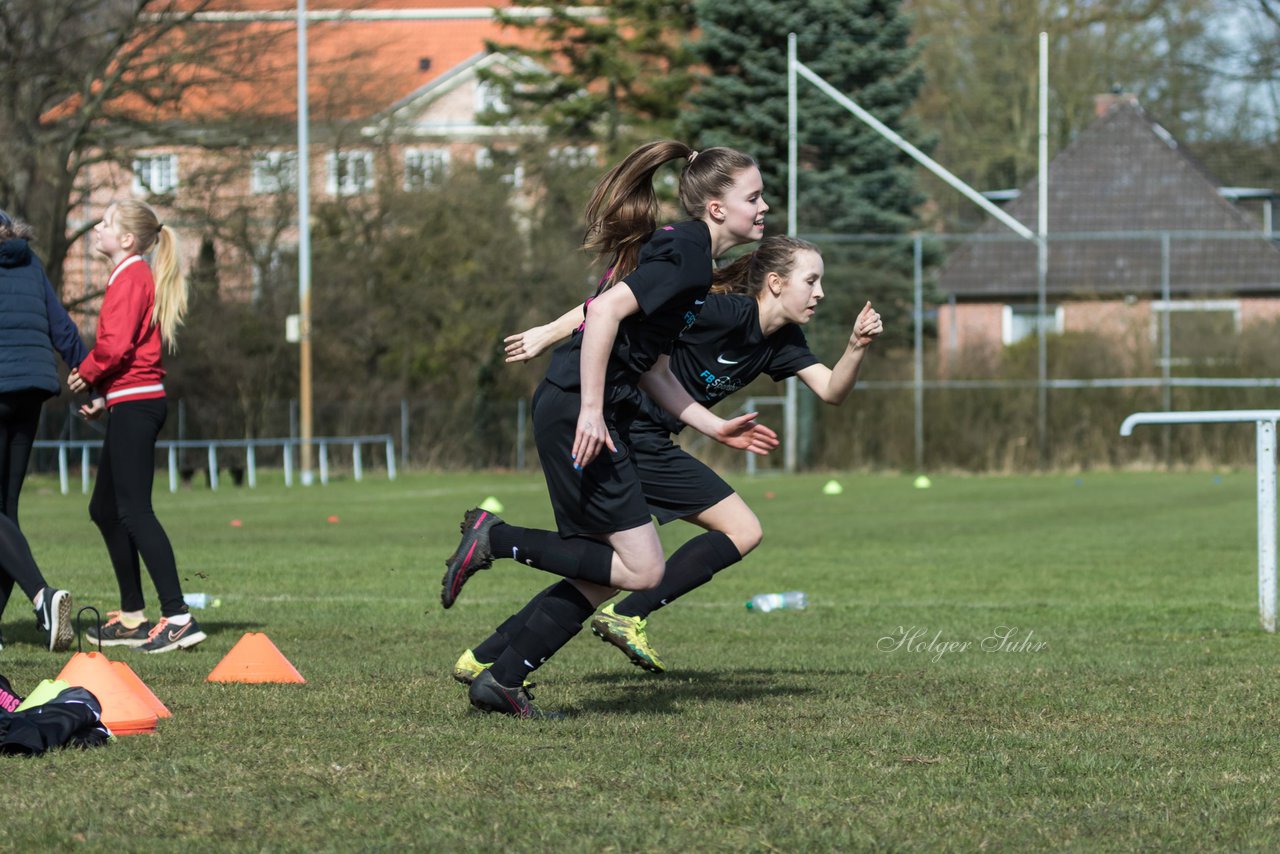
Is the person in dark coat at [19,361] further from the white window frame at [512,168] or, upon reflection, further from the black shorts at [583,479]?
the white window frame at [512,168]

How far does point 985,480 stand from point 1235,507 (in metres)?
8.01

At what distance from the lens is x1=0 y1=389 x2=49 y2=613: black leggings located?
6926 mm

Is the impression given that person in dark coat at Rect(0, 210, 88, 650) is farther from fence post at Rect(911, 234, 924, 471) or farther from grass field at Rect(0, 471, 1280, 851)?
fence post at Rect(911, 234, 924, 471)

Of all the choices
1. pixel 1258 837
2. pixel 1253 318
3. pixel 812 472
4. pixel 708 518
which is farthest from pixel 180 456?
pixel 1258 837

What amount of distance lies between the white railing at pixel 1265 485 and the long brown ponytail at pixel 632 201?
246cm

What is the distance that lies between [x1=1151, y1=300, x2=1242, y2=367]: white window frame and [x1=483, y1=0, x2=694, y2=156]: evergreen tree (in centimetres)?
1568

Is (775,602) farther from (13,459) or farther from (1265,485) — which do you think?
(13,459)

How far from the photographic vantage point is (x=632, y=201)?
5.30 m

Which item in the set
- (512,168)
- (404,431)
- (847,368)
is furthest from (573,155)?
(847,368)

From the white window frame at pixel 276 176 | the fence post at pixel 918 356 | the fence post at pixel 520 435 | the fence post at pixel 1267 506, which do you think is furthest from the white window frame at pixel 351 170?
the fence post at pixel 1267 506

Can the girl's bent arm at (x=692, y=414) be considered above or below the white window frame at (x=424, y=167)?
below

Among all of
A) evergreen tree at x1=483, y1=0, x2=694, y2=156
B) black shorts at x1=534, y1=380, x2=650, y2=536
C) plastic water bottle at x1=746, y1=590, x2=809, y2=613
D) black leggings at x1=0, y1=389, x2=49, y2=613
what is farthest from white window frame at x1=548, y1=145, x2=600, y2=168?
black shorts at x1=534, y1=380, x2=650, y2=536

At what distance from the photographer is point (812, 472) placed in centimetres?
3011

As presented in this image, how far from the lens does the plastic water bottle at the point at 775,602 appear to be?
31.6 feet
